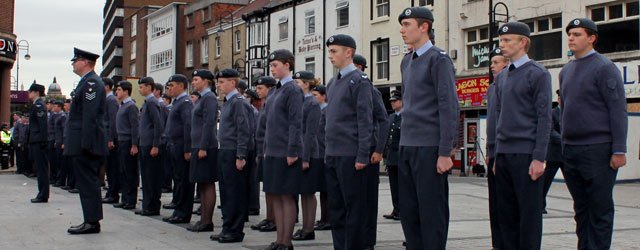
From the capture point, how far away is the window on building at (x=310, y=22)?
43188mm

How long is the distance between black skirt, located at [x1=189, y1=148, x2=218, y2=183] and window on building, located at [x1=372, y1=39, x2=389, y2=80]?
91.5 feet

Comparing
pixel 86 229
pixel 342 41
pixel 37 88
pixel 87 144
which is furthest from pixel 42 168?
pixel 342 41

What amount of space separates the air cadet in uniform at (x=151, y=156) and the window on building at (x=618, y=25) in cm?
1831

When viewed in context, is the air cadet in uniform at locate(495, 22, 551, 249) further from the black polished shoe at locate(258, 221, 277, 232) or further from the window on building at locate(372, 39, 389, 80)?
the window on building at locate(372, 39, 389, 80)

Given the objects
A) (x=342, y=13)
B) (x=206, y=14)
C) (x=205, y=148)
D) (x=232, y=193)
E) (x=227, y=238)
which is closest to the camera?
(x=227, y=238)

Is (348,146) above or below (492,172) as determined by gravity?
above

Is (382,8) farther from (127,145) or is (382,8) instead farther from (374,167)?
(374,167)

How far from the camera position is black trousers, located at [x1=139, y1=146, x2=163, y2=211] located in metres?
12.4

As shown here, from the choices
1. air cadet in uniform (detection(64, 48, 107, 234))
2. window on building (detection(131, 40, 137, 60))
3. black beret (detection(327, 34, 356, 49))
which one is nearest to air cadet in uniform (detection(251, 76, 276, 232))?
air cadet in uniform (detection(64, 48, 107, 234))

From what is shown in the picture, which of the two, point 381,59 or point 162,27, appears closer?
point 381,59

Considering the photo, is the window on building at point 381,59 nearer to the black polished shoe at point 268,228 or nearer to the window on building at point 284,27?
the window on building at point 284,27

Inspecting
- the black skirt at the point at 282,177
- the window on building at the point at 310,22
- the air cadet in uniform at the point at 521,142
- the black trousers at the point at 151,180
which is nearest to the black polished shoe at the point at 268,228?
the black skirt at the point at 282,177

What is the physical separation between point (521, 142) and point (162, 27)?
6695cm

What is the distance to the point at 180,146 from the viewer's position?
38.3ft
